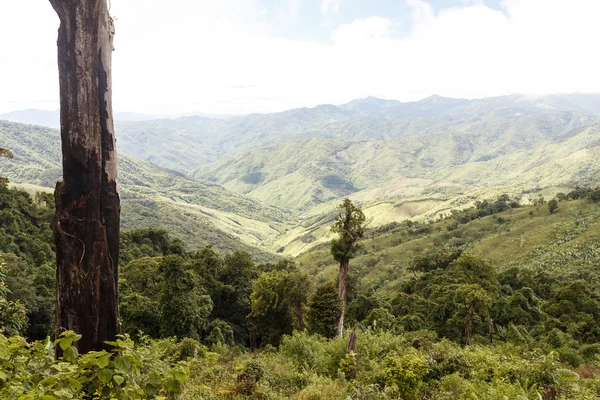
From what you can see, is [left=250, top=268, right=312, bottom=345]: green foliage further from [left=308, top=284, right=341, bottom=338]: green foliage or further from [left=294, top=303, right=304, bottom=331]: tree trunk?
[left=308, top=284, right=341, bottom=338]: green foliage

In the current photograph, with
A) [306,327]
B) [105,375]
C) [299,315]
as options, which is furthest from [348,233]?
[105,375]

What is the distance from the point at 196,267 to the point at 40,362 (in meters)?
39.8

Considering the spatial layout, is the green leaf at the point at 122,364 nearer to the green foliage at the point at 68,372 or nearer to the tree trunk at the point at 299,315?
the green foliage at the point at 68,372

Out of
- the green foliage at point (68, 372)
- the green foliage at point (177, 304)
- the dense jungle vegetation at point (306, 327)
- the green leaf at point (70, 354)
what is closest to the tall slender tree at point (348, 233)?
the dense jungle vegetation at point (306, 327)

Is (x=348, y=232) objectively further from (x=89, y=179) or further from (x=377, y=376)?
(x=89, y=179)

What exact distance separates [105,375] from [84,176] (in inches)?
95.3

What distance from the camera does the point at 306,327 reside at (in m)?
32.9

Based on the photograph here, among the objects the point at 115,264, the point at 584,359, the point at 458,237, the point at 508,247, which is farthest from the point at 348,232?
the point at 458,237

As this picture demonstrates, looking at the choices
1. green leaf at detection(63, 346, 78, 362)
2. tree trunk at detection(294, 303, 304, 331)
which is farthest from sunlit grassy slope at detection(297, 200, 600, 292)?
green leaf at detection(63, 346, 78, 362)

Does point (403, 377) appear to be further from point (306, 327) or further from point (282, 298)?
point (282, 298)

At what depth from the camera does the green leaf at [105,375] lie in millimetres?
3490

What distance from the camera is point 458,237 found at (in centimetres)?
11538

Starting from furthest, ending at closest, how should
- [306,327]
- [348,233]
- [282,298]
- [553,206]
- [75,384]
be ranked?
[553,206] → [282,298] → [306,327] → [348,233] → [75,384]

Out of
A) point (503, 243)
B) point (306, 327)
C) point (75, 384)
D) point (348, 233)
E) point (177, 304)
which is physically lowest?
A: point (503, 243)
